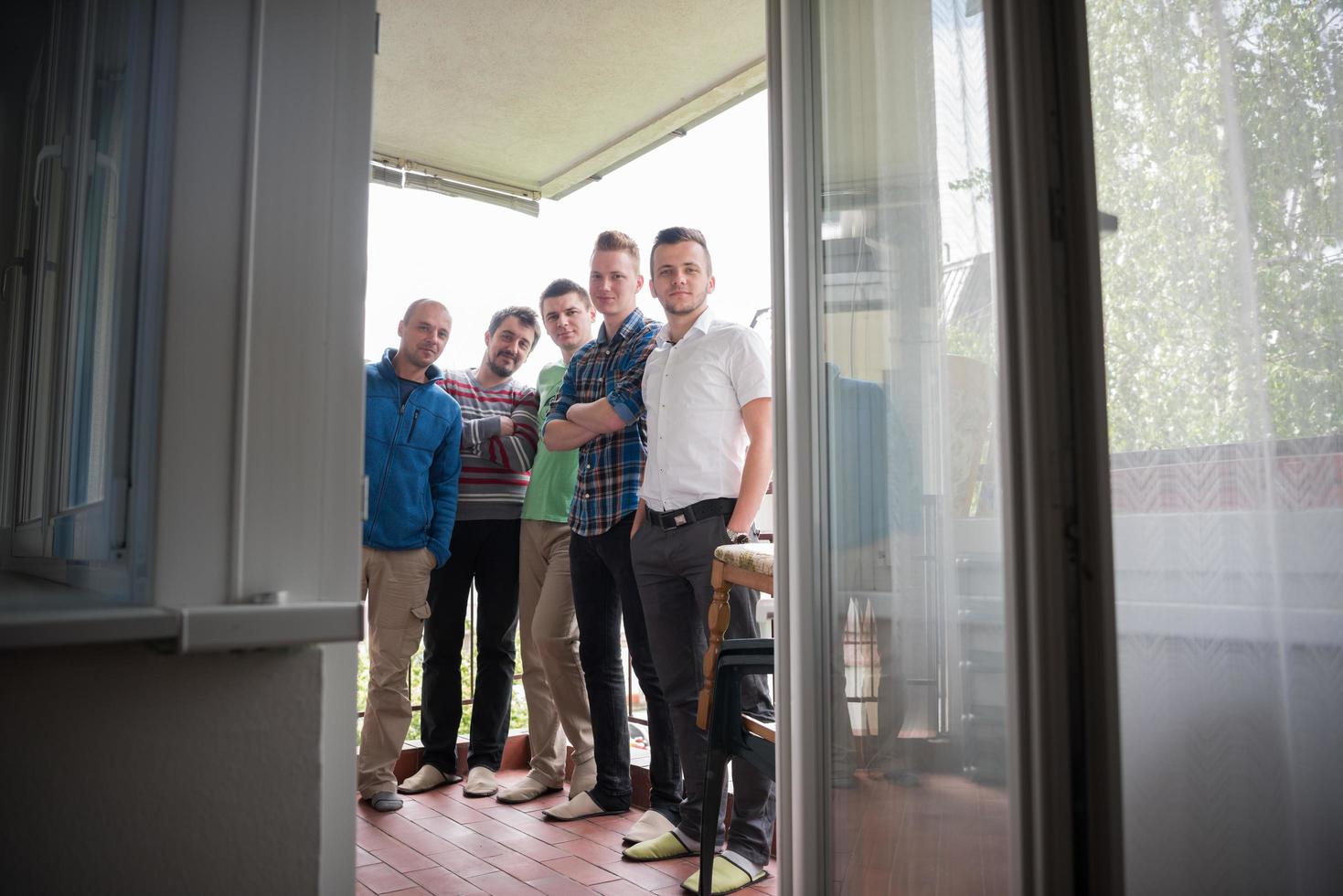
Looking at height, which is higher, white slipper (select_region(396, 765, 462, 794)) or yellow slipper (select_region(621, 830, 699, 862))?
yellow slipper (select_region(621, 830, 699, 862))

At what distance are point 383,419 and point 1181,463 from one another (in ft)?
7.29

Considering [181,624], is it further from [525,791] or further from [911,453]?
[525,791]

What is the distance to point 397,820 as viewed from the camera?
242 cm

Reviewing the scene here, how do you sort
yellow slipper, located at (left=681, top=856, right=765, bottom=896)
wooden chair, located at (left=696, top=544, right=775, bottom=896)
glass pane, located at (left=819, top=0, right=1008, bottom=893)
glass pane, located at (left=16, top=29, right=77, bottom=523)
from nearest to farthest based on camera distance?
glass pane, located at (left=819, top=0, right=1008, bottom=893) → glass pane, located at (left=16, top=29, right=77, bottom=523) → wooden chair, located at (left=696, top=544, right=775, bottom=896) → yellow slipper, located at (left=681, top=856, right=765, bottom=896)

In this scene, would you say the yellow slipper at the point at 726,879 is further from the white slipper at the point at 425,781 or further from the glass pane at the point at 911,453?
the white slipper at the point at 425,781

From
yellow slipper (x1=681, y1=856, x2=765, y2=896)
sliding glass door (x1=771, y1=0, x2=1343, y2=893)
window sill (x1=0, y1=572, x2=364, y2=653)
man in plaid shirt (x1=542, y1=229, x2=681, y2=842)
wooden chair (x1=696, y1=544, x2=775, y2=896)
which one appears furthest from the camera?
man in plaid shirt (x1=542, y1=229, x2=681, y2=842)

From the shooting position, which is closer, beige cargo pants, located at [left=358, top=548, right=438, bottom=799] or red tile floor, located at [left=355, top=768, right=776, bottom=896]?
red tile floor, located at [left=355, top=768, right=776, bottom=896]

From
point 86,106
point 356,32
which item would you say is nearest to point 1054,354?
point 356,32

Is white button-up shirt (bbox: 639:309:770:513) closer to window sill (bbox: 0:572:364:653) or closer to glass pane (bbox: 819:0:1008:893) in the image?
glass pane (bbox: 819:0:1008:893)

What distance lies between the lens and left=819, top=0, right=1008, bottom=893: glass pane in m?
1.11

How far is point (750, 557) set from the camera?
5.66 feet

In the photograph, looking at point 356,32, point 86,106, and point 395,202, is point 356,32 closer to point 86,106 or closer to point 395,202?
point 86,106

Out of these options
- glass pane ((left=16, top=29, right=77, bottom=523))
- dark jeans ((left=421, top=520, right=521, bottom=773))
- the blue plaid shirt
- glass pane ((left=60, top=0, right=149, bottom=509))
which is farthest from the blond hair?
glass pane ((left=60, top=0, right=149, bottom=509))

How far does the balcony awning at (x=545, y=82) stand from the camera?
2668mm
